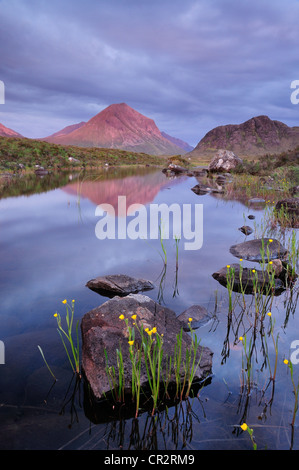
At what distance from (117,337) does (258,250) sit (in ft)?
20.6

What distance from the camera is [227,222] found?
14883 millimetres

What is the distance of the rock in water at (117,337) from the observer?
3934 millimetres

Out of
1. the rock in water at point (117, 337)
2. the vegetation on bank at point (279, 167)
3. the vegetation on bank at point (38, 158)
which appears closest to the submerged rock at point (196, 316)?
the rock in water at point (117, 337)

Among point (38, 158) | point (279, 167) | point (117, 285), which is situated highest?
point (38, 158)

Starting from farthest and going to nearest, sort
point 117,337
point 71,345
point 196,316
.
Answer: point 196,316 < point 117,337 < point 71,345

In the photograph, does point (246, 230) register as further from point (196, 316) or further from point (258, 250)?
point (196, 316)

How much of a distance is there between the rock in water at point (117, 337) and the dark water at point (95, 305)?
10.0 inches

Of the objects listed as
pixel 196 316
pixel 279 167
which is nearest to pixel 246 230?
pixel 196 316

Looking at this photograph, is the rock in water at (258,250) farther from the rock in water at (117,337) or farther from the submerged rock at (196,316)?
the rock in water at (117,337)

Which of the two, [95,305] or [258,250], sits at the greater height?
[258,250]

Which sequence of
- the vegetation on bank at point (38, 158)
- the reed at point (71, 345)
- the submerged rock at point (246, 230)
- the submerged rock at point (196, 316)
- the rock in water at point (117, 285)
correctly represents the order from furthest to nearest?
1. the vegetation on bank at point (38, 158)
2. the submerged rock at point (246, 230)
3. the rock in water at point (117, 285)
4. the submerged rock at point (196, 316)
5. the reed at point (71, 345)

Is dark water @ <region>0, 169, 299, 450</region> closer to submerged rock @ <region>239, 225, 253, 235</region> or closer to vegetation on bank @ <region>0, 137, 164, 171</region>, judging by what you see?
submerged rock @ <region>239, 225, 253, 235</region>

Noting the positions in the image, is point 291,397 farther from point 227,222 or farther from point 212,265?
point 227,222

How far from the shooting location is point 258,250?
9.31m
